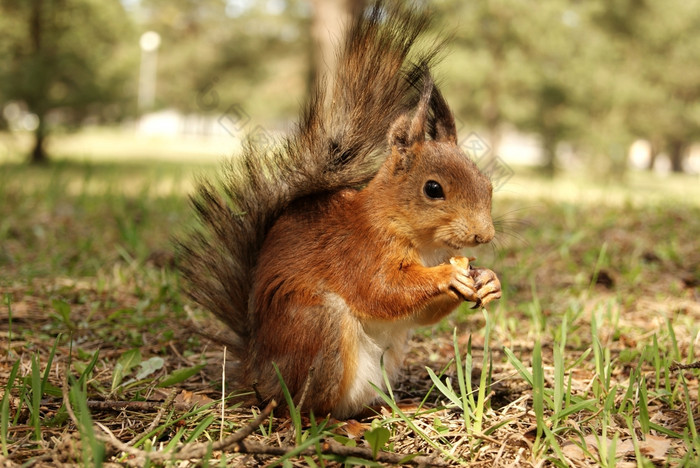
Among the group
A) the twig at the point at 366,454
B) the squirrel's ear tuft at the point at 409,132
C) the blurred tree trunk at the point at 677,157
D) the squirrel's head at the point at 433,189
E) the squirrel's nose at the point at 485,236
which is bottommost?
the twig at the point at 366,454

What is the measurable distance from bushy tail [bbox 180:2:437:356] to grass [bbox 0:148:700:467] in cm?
28

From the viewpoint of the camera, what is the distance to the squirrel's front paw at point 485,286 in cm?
140

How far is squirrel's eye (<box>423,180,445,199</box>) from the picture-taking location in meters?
1.48

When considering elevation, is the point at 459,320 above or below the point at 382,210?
below

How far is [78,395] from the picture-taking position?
1.13 metres

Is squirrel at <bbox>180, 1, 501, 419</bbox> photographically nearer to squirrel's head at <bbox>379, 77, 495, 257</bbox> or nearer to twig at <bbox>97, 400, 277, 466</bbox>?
squirrel's head at <bbox>379, 77, 495, 257</bbox>

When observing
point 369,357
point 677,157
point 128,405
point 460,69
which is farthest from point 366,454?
point 677,157

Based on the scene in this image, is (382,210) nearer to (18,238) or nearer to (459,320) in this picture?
(459,320)

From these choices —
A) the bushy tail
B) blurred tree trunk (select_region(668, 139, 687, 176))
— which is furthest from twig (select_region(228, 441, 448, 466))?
blurred tree trunk (select_region(668, 139, 687, 176))

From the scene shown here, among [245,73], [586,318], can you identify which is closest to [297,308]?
[586,318]

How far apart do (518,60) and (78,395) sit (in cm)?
1305

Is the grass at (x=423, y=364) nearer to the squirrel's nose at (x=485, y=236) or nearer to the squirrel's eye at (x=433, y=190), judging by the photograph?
the squirrel's nose at (x=485, y=236)

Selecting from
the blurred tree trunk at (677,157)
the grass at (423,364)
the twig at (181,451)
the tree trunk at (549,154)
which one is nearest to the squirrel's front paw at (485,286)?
the grass at (423,364)

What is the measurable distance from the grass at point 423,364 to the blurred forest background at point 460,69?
76cm
